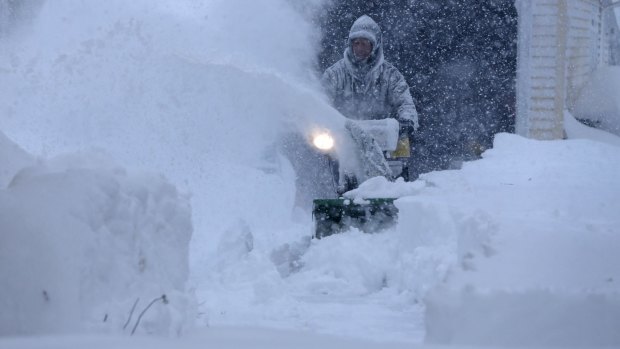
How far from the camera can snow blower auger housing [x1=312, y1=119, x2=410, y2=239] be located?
6.24 meters

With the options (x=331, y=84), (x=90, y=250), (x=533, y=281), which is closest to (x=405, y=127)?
(x=331, y=84)

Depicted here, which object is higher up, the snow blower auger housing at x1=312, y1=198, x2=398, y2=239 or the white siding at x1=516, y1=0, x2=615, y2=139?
the white siding at x1=516, y1=0, x2=615, y2=139

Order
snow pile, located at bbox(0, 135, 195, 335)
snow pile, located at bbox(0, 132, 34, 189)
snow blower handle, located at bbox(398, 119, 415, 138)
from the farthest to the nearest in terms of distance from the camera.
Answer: snow blower handle, located at bbox(398, 119, 415, 138) < snow pile, located at bbox(0, 132, 34, 189) < snow pile, located at bbox(0, 135, 195, 335)

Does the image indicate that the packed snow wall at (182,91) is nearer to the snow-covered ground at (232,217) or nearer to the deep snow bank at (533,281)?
the snow-covered ground at (232,217)

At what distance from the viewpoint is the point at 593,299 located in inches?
104

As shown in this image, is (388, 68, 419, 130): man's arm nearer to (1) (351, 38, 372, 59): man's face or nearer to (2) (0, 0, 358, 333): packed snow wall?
(1) (351, 38, 372, 59): man's face

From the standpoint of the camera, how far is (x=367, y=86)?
8398mm

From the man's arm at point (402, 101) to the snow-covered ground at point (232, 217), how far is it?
664 millimetres

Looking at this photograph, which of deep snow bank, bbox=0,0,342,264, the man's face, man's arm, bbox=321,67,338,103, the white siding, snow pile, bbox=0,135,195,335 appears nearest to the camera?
snow pile, bbox=0,135,195,335

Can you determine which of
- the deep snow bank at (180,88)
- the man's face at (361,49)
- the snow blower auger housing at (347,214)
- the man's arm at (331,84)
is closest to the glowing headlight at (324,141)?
the deep snow bank at (180,88)

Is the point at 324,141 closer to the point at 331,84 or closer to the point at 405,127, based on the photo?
the point at 405,127

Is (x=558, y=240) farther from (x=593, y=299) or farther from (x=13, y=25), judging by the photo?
(x=13, y=25)

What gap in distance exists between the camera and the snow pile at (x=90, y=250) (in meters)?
2.52

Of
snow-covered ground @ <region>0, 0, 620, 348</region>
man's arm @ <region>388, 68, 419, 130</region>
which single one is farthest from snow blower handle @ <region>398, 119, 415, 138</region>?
snow-covered ground @ <region>0, 0, 620, 348</region>
